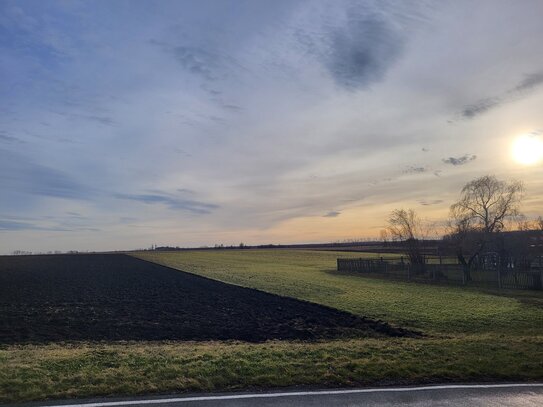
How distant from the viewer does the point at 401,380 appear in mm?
7645

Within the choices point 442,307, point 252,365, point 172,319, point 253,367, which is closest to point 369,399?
point 253,367

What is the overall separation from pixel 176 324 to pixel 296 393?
32.0 ft

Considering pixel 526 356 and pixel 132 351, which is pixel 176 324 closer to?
pixel 132 351

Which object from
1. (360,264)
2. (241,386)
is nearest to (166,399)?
(241,386)

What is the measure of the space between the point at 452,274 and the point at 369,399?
101 feet

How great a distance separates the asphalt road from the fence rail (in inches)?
951

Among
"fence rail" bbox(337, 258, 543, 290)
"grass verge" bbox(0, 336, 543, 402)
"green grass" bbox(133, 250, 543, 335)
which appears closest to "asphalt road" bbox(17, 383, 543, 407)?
"grass verge" bbox(0, 336, 543, 402)

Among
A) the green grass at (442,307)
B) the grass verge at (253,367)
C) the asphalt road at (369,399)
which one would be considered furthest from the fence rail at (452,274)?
the asphalt road at (369,399)

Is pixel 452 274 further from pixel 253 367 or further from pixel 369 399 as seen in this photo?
pixel 369 399

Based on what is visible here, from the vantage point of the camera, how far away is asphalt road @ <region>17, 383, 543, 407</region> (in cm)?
632

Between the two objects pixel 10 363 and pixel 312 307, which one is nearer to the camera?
pixel 10 363

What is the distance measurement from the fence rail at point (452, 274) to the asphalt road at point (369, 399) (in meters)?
24.1

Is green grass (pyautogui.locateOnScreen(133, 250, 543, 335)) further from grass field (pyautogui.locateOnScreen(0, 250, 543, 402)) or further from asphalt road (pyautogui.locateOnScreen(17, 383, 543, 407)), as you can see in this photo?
asphalt road (pyautogui.locateOnScreen(17, 383, 543, 407))

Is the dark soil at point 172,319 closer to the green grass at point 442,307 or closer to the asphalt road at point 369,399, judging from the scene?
the green grass at point 442,307
